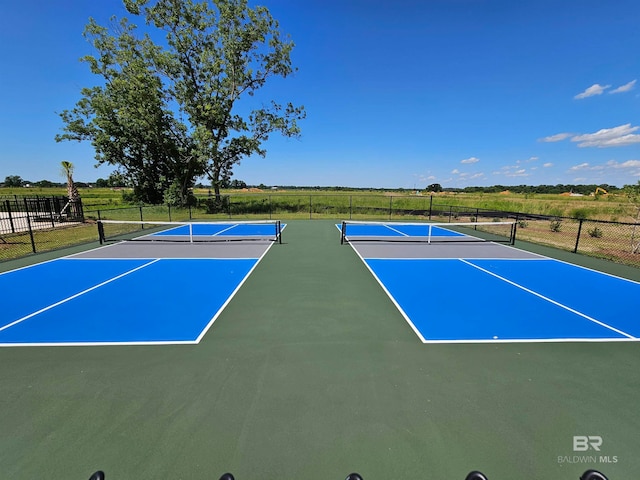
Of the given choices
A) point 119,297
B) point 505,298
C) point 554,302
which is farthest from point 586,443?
point 119,297

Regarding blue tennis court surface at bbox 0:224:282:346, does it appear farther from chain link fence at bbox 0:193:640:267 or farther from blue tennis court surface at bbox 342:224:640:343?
blue tennis court surface at bbox 342:224:640:343

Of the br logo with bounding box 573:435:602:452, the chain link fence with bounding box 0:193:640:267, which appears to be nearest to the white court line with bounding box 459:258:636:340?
the br logo with bounding box 573:435:602:452

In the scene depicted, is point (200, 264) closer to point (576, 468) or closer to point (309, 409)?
point (309, 409)

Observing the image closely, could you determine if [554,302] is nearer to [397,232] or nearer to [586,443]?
[586,443]

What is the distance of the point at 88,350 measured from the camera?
172 inches

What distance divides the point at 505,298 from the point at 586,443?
4.23 meters

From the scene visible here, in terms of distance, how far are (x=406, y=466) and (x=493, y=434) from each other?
1.06 m

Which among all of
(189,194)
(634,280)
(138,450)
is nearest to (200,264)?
(138,450)

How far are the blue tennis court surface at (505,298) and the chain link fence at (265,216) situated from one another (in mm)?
2775

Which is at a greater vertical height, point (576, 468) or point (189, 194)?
point (189, 194)

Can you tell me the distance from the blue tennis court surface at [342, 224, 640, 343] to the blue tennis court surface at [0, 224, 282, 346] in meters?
4.36

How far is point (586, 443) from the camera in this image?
2834 millimetres

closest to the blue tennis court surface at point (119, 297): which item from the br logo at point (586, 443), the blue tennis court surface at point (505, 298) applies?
the blue tennis court surface at point (505, 298)

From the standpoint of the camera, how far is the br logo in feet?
9.12
